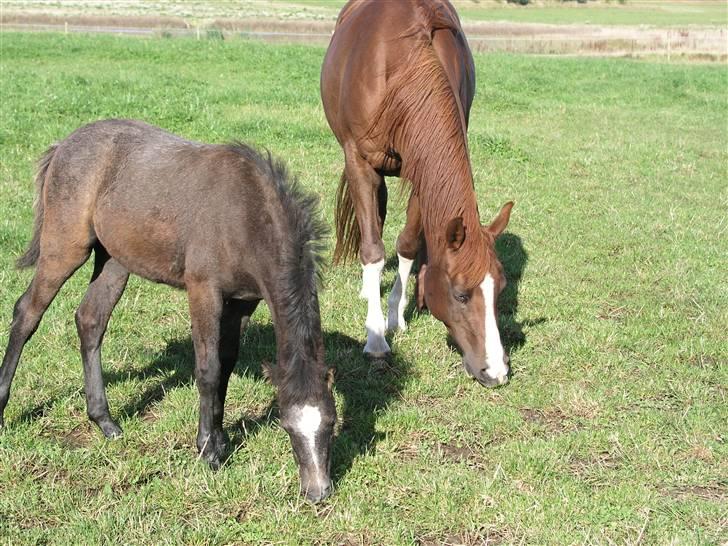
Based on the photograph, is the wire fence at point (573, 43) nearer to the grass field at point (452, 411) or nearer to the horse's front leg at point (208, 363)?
the grass field at point (452, 411)

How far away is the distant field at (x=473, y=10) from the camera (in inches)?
2071

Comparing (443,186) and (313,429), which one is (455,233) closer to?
(443,186)

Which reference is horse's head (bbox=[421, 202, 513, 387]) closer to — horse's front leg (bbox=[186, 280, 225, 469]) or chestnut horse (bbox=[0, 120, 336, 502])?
chestnut horse (bbox=[0, 120, 336, 502])

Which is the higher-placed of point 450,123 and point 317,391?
point 450,123

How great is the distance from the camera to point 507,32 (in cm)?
4838

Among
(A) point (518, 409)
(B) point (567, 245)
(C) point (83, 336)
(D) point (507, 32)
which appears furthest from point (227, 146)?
(D) point (507, 32)

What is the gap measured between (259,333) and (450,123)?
80.5 inches

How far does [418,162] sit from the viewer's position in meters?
4.99

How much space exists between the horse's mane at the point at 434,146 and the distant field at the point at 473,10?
1814 inches

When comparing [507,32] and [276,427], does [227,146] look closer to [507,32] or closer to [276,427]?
[276,427]

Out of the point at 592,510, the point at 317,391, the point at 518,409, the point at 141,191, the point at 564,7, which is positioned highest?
the point at 141,191

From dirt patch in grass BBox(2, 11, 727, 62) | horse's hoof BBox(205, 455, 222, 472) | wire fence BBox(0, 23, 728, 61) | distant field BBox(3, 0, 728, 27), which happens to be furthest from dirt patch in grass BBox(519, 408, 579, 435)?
distant field BBox(3, 0, 728, 27)

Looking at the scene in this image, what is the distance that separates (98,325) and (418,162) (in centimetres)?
211

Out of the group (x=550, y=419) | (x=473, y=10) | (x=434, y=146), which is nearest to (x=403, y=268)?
(x=434, y=146)
